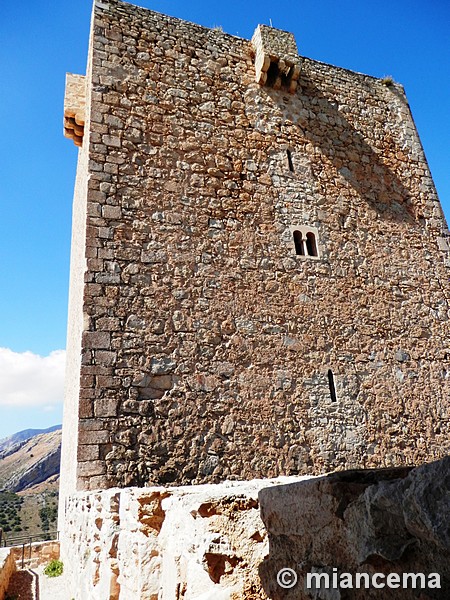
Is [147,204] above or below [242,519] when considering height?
above

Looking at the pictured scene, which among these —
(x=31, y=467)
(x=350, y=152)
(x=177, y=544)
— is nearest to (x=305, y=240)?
(x=350, y=152)

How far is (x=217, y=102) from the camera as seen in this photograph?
241 inches

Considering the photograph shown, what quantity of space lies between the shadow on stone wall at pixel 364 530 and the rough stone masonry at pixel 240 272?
10.1 feet

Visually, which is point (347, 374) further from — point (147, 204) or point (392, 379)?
point (147, 204)

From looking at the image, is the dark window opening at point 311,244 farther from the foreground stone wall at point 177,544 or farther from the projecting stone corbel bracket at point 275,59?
the foreground stone wall at point 177,544

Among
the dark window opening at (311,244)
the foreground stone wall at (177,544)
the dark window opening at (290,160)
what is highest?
the dark window opening at (290,160)

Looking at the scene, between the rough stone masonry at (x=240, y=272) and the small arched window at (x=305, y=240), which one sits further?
the small arched window at (x=305, y=240)

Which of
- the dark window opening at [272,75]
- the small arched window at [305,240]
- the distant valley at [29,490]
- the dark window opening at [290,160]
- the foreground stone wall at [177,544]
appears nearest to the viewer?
the foreground stone wall at [177,544]

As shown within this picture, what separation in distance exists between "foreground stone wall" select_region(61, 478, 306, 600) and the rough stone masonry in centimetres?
127

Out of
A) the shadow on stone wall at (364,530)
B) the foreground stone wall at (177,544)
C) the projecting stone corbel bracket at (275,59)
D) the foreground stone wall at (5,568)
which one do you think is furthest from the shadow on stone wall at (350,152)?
the foreground stone wall at (5,568)

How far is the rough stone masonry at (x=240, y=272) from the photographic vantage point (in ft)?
14.8

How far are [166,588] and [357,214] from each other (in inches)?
222

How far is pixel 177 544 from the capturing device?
2039mm

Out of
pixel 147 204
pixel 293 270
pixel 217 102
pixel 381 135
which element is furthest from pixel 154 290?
pixel 381 135
